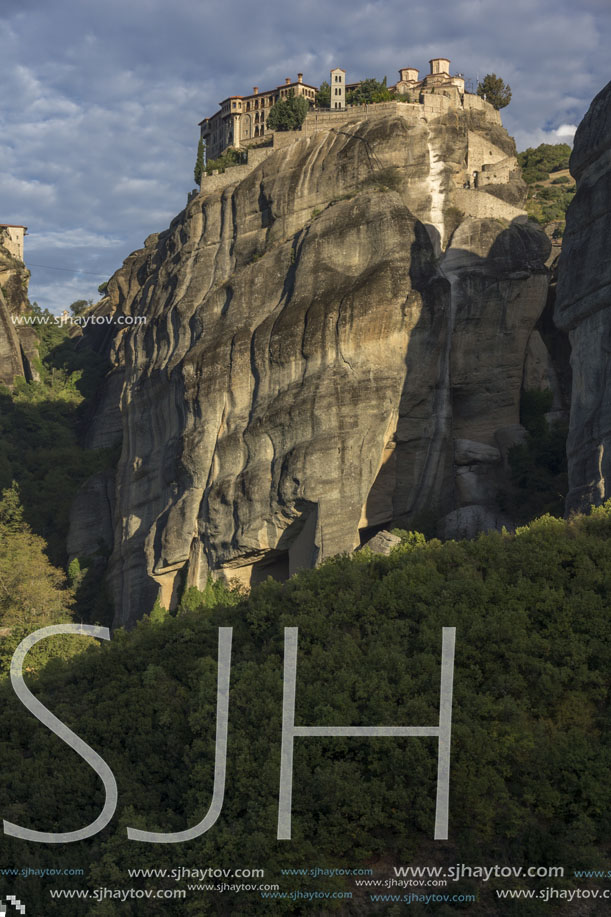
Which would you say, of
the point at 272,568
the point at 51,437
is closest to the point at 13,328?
the point at 51,437

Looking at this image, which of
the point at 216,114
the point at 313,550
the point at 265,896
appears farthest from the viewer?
the point at 216,114

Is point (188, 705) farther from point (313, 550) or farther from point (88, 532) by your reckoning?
point (88, 532)

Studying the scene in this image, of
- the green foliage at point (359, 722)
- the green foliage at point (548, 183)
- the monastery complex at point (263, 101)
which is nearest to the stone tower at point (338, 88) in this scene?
the monastery complex at point (263, 101)

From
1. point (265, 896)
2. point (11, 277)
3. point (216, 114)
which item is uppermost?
point (216, 114)

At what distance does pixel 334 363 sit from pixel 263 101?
98.3 ft

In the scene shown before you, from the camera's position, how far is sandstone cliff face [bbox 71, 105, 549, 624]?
41.9 metres

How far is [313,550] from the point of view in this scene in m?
40.8

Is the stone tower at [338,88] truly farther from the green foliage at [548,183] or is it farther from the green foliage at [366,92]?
the green foliage at [548,183]

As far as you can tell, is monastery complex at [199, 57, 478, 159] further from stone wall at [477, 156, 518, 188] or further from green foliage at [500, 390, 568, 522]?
green foliage at [500, 390, 568, 522]

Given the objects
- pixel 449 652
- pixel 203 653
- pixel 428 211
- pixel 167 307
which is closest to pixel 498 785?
pixel 449 652

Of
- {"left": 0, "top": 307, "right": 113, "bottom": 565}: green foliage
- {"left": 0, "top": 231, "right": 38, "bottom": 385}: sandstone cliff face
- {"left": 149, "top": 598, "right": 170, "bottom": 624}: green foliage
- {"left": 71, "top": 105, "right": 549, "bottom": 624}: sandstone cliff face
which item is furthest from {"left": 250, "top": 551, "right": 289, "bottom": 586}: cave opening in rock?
{"left": 0, "top": 231, "right": 38, "bottom": 385}: sandstone cliff face

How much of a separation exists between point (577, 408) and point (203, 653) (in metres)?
15.3

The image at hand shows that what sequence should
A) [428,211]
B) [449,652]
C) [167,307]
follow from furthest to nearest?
1. [167,307]
2. [428,211]
3. [449,652]

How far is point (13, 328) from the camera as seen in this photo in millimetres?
67688
